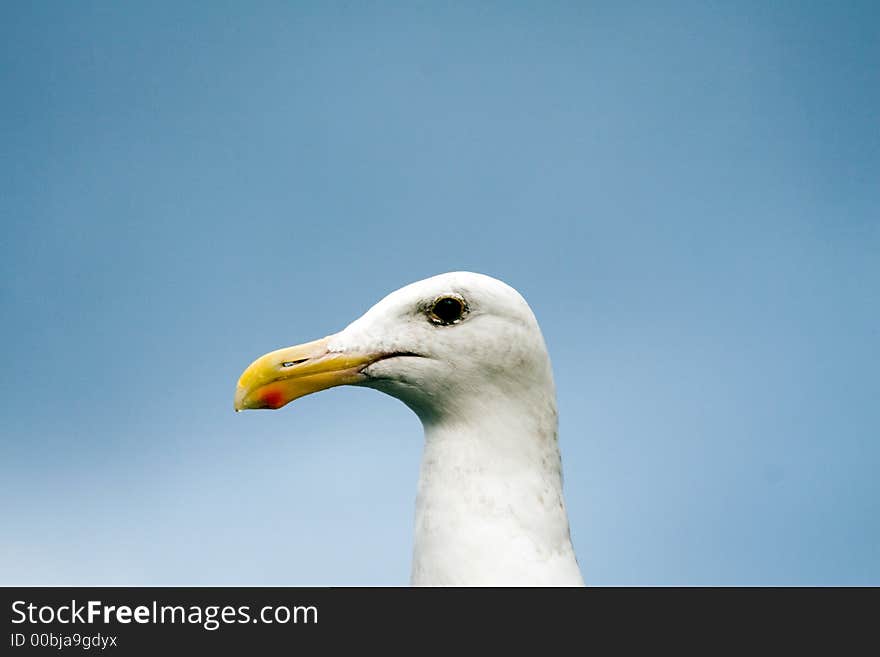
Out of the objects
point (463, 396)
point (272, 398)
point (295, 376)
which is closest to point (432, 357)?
point (463, 396)

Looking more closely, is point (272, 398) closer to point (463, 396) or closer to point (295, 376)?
point (295, 376)

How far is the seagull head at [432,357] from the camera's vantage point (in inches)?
193

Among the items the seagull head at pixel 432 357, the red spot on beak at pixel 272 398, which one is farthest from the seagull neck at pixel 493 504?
the red spot on beak at pixel 272 398

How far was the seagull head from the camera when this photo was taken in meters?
4.91

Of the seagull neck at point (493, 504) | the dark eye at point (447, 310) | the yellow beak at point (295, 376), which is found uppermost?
the dark eye at point (447, 310)

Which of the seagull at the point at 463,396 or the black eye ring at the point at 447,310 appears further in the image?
the black eye ring at the point at 447,310

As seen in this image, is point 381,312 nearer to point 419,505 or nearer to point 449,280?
point 449,280

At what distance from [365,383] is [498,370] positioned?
0.70 metres

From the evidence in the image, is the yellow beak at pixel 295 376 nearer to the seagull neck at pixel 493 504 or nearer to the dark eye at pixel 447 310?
the dark eye at pixel 447 310

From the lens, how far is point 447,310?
498 cm

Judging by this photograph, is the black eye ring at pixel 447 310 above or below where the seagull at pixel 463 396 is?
above

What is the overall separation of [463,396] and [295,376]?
0.87m
